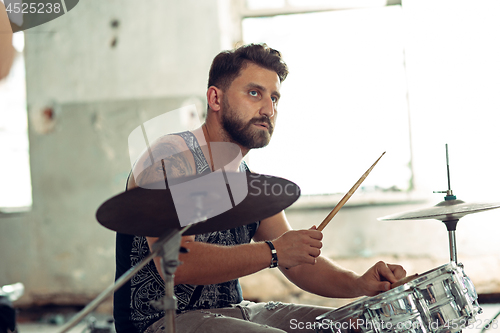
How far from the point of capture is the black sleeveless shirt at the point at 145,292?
1463 millimetres

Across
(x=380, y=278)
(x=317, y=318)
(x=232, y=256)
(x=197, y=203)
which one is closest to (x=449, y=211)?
(x=380, y=278)

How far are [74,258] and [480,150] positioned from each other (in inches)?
130

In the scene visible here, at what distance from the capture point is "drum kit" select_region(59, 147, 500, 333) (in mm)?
984

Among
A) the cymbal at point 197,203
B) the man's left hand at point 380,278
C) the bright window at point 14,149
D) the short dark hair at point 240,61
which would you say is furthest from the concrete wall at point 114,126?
the cymbal at point 197,203

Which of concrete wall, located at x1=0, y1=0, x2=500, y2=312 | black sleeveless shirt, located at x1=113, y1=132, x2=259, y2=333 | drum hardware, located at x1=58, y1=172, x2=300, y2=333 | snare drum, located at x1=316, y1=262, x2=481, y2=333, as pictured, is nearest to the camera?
drum hardware, located at x1=58, y1=172, x2=300, y2=333

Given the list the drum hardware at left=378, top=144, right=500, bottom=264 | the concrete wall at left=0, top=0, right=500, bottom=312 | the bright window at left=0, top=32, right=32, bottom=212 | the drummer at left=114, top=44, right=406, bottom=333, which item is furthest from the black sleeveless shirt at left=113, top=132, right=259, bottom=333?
the bright window at left=0, top=32, right=32, bottom=212

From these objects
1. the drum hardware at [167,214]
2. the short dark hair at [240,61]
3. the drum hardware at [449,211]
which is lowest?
the drum hardware at [449,211]

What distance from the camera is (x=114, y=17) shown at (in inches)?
148

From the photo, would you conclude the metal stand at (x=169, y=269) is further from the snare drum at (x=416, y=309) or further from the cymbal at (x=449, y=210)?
the cymbal at (x=449, y=210)

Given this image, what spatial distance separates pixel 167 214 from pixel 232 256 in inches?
16.1

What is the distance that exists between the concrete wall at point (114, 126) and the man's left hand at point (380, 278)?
194cm

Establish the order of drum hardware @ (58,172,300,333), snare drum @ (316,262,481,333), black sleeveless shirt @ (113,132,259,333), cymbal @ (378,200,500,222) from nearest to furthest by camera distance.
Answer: drum hardware @ (58,172,300,333) → snare drum @ (316,262,481,333) → black sleeveless shirt @ (113,132,259,333) → cymbal @ (378,200,500,222)

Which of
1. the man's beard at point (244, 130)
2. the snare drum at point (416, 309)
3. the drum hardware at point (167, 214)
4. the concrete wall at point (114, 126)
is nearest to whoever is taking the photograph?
the drum hardware at point (167, 214)

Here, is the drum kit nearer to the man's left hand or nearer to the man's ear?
the man's left hand
